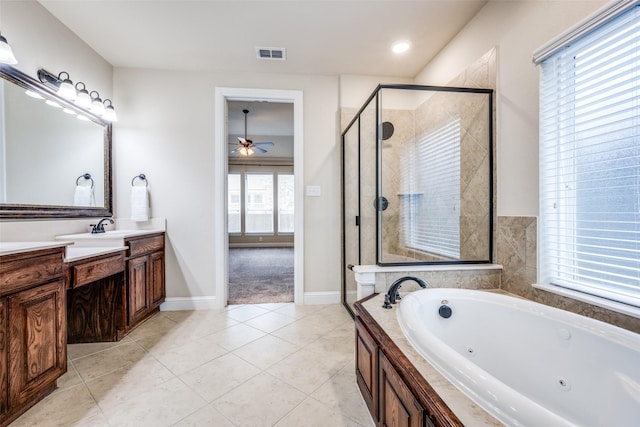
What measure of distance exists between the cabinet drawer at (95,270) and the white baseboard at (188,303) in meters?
0.84

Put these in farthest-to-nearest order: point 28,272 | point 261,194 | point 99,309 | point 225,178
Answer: point 261,194, point 225,178, point 99,309, point 28,272

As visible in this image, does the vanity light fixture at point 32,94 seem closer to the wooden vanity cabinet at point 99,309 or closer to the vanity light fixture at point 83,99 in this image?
the vanity light fixture at point 83,99

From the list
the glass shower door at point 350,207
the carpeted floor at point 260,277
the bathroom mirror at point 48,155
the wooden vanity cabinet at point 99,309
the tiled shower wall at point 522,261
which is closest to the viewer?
the tiled shower wall at point 522,261

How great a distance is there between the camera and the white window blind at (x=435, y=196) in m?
2.26

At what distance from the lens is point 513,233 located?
1.79 metres

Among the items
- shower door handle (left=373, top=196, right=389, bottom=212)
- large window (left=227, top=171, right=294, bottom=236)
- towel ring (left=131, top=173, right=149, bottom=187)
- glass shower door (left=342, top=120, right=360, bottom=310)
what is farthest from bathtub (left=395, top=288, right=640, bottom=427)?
large window (left=227, top=171, right=294, bottom=236)

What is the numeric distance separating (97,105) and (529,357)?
359 cm

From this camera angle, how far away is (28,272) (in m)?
1.38

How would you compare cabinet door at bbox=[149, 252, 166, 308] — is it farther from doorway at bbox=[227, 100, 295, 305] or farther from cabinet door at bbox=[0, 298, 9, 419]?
doorway at bbox=[227, 100, 295, 305]

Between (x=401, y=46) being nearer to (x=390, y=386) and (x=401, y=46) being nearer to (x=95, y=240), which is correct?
(x=390, y=386)

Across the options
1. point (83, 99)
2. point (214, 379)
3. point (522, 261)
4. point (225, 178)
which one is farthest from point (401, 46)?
point (214, 379)

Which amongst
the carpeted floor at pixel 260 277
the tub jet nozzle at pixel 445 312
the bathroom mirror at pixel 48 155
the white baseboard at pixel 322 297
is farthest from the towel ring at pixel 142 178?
the tub jet nozzle at pixel 445 312

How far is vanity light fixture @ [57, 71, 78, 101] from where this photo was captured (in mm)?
2066

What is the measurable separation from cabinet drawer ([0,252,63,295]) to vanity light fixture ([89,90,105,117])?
1.51 meters
